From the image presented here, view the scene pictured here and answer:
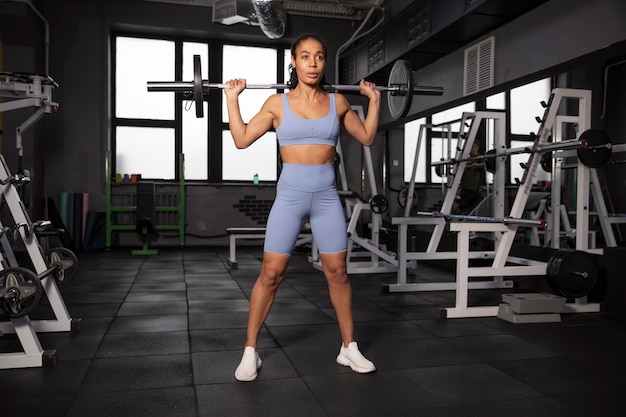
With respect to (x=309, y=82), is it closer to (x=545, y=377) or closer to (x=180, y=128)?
(x=545, y=377)

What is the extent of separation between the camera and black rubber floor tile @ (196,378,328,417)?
1582 mm

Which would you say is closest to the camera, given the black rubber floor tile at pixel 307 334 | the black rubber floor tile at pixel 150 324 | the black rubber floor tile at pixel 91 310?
the black rubber floor tile at pixel 307 334

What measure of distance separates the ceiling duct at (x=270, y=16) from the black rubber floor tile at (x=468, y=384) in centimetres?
474

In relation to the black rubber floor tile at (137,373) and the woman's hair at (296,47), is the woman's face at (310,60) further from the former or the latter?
the black rubber floor tile at (137,373)

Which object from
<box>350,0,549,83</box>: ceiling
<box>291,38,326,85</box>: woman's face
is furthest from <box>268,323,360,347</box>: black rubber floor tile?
<box>350,0,549,83</box>: ceiling

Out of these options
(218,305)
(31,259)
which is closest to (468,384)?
(218,305)

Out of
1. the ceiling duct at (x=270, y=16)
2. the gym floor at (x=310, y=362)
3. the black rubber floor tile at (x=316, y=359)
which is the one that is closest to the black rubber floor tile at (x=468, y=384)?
the gym floor at (x=310, y=362)

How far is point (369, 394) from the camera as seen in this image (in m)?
1.74

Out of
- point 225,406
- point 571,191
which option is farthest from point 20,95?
point 571,191

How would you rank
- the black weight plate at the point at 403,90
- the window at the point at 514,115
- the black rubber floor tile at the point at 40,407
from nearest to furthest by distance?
the black rubber floor tile at the point at 40,407
the black weight plate at the point at 403,90
the window at the point at 514,115

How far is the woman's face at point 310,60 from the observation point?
185 centimetres

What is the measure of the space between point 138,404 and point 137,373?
0.32 meters

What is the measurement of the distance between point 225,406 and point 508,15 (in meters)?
3.86

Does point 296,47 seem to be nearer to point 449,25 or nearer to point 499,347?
point 499,347
